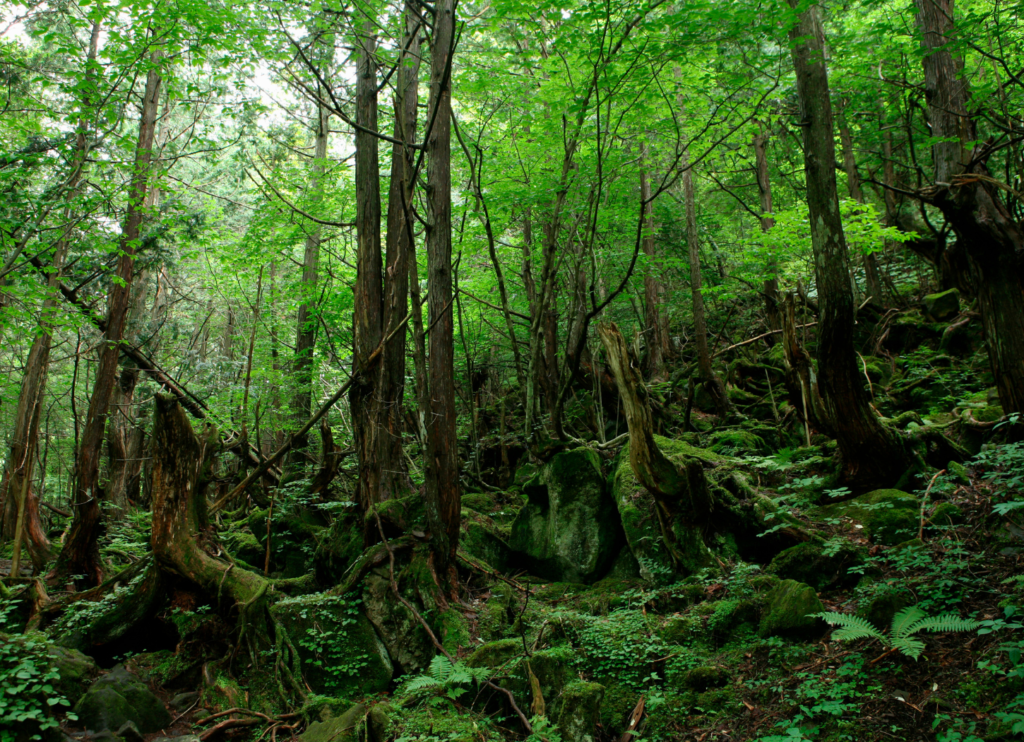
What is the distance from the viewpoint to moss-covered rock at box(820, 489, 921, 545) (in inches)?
206

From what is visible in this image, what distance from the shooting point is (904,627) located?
3.59 metres

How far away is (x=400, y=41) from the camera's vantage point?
23.8ft

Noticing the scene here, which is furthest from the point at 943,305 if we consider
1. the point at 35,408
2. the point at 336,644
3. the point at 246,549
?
the point at 35,408

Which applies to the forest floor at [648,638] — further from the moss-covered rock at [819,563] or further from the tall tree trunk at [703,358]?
the tall tree trunk at [703,358]

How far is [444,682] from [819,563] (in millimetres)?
3377

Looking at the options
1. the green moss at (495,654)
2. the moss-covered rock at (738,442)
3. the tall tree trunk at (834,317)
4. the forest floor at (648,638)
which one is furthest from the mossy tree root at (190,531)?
the moss-covered rock at (738,442)

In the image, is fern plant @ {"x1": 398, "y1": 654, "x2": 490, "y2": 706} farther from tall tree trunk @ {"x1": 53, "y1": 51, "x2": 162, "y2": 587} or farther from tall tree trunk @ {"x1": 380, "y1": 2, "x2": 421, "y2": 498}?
tall tree trunk @ {"x1": 53, "y1": 51, "x2": 162, "y2": 587}

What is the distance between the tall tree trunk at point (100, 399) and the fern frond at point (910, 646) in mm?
8532

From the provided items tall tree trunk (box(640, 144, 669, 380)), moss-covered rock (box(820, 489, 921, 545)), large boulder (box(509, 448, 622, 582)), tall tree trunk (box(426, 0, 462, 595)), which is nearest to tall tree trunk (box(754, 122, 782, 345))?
tall tree trunk (box(640, 144, 669, 380))

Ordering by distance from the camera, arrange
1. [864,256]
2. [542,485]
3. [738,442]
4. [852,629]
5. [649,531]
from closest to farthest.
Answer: [852,629], [649,531], [542,485], [738,442], [864,256]

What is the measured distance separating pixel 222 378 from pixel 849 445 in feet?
46.7

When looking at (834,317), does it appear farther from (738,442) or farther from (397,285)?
(397,285)

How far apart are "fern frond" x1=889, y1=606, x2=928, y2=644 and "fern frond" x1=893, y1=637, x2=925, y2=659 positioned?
2.1 inches

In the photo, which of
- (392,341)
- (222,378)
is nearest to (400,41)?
(392,341)
